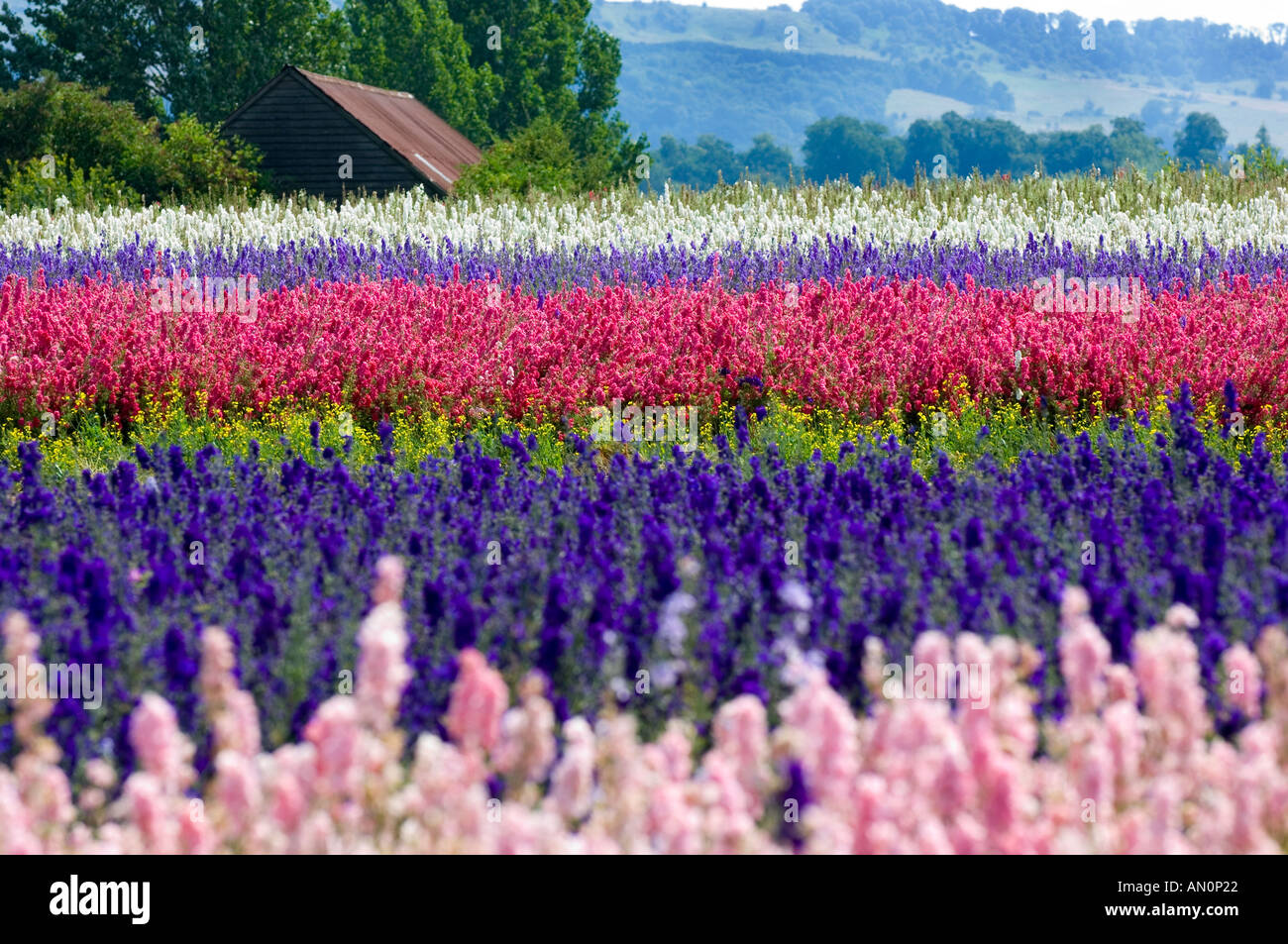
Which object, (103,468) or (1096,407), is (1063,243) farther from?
(103,468)

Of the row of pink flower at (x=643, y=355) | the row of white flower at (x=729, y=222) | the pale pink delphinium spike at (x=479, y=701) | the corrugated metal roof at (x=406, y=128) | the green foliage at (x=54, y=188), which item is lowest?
the pale pink delphinium spike at (x=479, y=701)

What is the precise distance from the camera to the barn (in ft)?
124

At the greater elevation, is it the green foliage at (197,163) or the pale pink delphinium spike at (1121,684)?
the green foliage at (197,163)

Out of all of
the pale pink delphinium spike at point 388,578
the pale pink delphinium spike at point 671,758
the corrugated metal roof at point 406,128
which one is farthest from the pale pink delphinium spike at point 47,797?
the corrugated metal roof at point 406,128

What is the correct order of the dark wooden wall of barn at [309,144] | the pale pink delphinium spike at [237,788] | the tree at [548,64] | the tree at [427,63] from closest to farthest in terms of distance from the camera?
the pale pink delphinium spike at [237,788] < the dark wooden wall of barn at [309,144] < the tree at [427,63] < the tree at [548,64]

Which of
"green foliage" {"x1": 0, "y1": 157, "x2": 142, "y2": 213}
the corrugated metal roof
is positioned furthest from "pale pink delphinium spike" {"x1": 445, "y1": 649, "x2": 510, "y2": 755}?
the corrugated metal roof

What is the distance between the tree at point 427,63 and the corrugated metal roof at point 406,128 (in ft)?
24.7

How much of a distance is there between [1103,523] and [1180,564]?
65 centimetres

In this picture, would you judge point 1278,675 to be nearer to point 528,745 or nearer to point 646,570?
point 528,745

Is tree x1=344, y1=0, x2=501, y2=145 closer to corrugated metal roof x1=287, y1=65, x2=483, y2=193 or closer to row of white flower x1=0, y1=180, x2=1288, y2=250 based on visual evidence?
corrugated metal roof x1=287, y1=65, x2=483, y2=193

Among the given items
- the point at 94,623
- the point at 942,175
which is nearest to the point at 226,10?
the point at 942,175

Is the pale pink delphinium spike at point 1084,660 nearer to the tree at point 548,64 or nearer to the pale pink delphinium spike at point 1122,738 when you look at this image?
the pale pink delphinium spike at point 1122,738

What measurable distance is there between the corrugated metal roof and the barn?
4 cm

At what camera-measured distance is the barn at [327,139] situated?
37.9 metres
